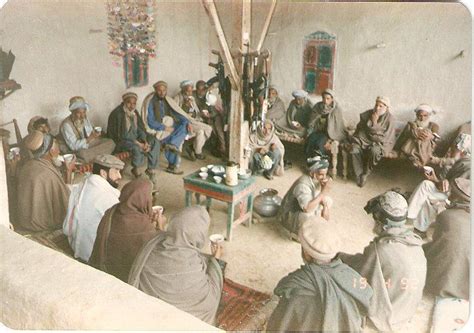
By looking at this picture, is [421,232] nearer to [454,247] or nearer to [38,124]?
[454,247]

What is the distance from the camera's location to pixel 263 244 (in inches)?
163

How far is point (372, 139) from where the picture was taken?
4.02m

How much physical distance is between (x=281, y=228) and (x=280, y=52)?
1.44m

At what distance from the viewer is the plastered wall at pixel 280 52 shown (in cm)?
362

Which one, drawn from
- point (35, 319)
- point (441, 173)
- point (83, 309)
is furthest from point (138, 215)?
point (441, 173)

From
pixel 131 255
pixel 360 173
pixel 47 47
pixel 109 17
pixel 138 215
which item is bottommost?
pixel 131 255

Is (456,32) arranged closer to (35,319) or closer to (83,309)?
(83,309)

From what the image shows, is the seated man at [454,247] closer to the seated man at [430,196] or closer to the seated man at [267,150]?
the seated man at [430,196]

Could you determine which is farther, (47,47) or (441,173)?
(47,47)

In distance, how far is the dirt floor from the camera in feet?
12.8

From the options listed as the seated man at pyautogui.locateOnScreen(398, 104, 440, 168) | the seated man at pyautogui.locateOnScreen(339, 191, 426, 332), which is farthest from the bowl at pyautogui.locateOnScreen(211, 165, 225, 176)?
the seated man at pyautogui.locateOnScreen(398, 104, 440, 168)

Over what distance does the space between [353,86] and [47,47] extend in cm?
253

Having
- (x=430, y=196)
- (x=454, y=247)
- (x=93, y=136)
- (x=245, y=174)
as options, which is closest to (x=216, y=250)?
(x=245, y=174)

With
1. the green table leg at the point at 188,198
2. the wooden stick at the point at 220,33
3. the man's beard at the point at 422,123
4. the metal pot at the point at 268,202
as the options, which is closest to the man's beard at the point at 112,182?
the green table leg at the point at 188,198
